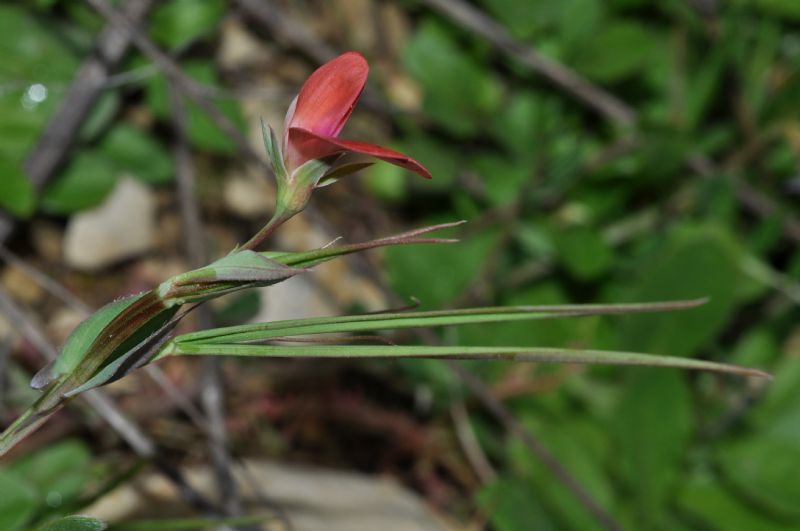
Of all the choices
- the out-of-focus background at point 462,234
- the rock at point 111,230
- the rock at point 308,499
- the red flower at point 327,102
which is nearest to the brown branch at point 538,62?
the out-of-focus background at point 462,234

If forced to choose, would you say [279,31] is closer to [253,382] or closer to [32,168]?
[32,168]

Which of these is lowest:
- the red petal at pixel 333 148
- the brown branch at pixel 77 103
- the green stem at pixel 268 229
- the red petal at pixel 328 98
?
the brown branch at pixel 77 103

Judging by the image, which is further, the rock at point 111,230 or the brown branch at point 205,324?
the rock at point 111,230

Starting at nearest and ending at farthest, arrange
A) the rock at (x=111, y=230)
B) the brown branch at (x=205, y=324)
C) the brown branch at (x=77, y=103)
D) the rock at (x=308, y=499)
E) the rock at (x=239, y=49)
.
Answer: the brown branch at (x=205, y=324) → the rock at (x=308, y=499) → the brown branch at (x=77, y=103) → the rock at (x=111, y=230) → the rock at (x=239, y=49)

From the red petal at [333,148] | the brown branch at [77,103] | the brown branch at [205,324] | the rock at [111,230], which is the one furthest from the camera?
the rock at [111,230]

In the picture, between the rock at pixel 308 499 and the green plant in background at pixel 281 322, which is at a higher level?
the green plant in background at pixel 281 322

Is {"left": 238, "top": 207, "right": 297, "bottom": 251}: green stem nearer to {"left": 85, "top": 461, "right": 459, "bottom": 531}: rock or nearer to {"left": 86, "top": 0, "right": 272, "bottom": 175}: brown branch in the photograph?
{"left": 86, "top": 0, "right": 272, "bottom": 175}: brown branch

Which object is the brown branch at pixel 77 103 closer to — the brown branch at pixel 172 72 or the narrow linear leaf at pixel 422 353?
Result: the brown branch at pixel 172 72

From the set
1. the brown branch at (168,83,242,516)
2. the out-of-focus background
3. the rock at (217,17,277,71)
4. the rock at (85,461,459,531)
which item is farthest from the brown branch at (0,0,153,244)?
the rock at (85,461,459,531)
